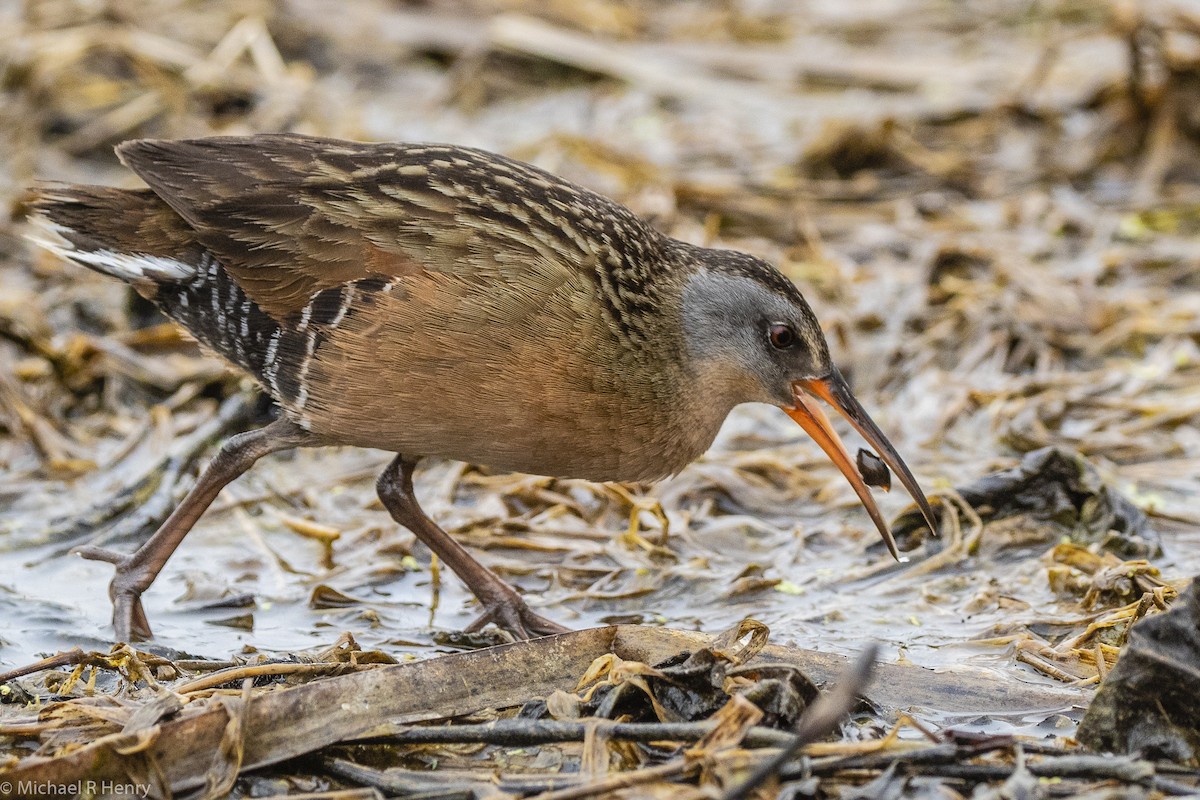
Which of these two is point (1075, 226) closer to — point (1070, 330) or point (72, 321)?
point (1070, 330)

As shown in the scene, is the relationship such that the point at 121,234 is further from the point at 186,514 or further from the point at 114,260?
the point at 186,514

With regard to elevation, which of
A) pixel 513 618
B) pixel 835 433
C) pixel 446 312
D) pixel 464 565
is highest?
pixel 446 312

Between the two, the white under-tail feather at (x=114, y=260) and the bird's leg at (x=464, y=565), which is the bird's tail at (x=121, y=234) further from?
the bird's leg at (x=464, y=565)

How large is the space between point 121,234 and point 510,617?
1701 millimetres

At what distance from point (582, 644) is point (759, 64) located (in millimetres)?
6840

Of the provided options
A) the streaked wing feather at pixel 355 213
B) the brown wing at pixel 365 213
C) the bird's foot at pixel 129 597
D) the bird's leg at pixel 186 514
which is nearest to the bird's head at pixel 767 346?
the brown wing at pixel 365 213

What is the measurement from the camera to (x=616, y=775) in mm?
3131

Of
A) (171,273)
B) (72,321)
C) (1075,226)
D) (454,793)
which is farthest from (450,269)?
(1075,226)

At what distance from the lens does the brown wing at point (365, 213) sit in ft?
13.7

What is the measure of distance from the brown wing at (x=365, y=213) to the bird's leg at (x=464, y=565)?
808mm

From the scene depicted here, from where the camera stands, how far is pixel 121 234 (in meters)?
4.64

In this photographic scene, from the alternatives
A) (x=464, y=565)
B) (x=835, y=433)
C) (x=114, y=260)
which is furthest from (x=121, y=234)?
(x=835, y=433)

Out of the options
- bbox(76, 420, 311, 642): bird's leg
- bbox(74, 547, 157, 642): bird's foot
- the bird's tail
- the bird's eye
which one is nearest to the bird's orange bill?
the bird's eye

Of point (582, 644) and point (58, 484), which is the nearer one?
point (582, 644)
